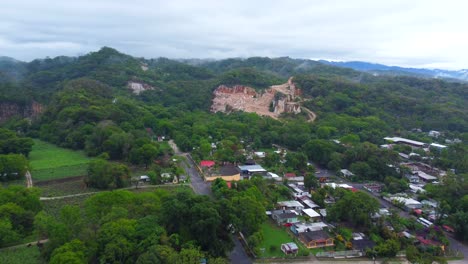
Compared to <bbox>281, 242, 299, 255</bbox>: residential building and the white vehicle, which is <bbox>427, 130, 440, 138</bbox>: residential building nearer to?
the white vehicle

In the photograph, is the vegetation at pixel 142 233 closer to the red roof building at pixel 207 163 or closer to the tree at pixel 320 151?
the red roof building at pixel 207 163

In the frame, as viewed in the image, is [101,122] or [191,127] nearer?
[101,122]

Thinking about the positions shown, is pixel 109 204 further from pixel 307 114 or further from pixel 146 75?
pixel 146 75

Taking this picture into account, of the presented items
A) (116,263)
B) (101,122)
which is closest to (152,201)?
(116,263)

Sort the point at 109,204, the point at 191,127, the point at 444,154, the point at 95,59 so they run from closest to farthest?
1. the point at 109,204
2. the point at 444,154
3. the point at 191,127
4. the point at 95,59

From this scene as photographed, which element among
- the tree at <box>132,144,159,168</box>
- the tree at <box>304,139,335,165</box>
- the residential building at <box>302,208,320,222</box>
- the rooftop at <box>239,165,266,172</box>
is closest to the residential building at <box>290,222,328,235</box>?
the residential building at <box>302,208,320,222</box>

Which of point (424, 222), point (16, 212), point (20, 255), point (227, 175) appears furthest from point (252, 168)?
point (20, 255)

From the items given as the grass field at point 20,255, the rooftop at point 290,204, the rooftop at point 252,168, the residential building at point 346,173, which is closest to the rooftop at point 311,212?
the rooftop at point 290,204

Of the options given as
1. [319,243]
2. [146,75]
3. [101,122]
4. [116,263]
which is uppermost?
[146,75]
